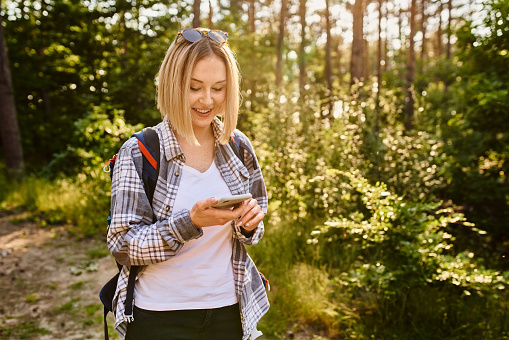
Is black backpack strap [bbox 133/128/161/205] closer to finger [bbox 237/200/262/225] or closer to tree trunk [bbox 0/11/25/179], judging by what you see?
finger [bbox 237/200/262/225]

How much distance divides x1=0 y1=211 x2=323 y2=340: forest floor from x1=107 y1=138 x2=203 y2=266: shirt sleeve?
102 inches

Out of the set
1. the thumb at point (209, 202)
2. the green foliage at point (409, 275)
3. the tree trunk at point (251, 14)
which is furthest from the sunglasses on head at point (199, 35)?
the tree trunk at point (251, 14)

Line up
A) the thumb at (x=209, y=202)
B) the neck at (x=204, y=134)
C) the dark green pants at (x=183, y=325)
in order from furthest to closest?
1. the neck at (x=204, y=134)
2. the dark green pants at (x=183, y=325)
3. the thumb at (x=209, y=202)

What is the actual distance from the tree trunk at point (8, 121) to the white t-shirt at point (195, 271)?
31.1 ft

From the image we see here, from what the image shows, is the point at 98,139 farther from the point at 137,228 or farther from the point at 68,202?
the point at 137,228

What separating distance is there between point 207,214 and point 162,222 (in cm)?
19

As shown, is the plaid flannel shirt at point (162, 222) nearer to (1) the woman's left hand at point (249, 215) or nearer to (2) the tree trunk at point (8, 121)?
(1) the woman's left hand at point (249, 215)

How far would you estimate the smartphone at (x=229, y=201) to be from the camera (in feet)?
3.99

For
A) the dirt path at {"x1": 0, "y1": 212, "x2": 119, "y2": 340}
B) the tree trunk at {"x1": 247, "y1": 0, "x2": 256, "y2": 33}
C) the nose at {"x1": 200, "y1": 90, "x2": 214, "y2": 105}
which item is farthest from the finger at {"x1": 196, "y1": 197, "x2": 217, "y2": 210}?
the tree trunk at {"x1": 247, "y1": 0, "x2": 256, "y2": 33}

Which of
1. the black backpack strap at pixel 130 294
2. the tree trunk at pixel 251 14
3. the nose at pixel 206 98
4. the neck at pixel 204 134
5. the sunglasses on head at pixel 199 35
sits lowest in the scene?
the black backpack strap at pixel 130 294

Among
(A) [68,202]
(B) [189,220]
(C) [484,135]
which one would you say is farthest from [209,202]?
(A) [68,202]

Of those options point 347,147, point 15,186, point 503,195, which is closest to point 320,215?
point 347,147

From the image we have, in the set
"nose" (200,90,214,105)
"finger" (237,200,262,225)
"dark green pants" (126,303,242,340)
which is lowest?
"dark green pants" (126,303,242,340)

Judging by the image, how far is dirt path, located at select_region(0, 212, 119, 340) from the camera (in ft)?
12.3
